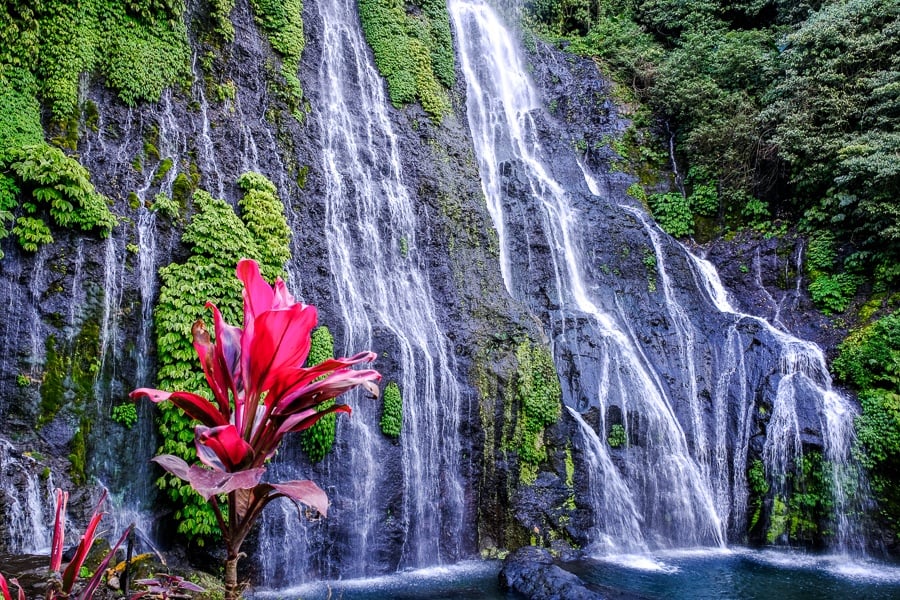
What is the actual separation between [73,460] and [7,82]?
5.14m

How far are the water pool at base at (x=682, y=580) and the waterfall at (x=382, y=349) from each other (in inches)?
18.3

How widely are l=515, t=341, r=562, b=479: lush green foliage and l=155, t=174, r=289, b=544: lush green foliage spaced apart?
485cm

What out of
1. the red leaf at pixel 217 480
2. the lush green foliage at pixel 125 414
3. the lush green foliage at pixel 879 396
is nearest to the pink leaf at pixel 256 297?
the red leaf at pixel 217 480

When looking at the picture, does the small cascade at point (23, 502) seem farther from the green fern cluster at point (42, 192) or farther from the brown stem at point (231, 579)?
the brown stem at point (231, 579)

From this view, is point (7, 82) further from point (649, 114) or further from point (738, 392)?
point (649, 114)

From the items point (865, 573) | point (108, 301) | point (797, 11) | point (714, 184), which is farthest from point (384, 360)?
point (797, 11)

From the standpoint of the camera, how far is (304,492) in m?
1.85

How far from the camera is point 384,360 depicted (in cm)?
948

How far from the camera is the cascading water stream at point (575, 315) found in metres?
10.4

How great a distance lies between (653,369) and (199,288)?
9070mm

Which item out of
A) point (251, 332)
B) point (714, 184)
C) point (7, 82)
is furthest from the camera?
point (714, 184)

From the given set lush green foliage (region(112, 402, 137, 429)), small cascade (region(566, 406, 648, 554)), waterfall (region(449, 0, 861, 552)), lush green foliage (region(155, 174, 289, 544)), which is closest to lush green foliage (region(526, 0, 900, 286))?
waterfall (region(449, 0, 861, 552))

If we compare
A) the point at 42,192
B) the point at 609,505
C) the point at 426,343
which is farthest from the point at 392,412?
the point at 42,192

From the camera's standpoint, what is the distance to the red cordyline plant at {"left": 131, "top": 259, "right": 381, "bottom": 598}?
70.6 inches
